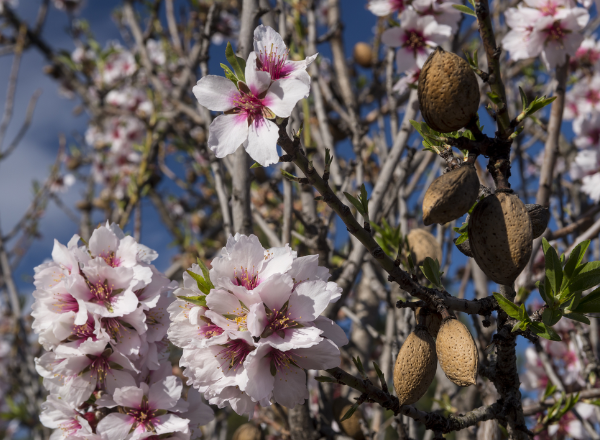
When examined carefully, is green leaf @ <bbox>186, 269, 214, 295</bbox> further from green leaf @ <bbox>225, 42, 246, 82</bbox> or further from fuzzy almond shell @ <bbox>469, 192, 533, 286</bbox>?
fuzzy almond shell @ <bbox>469, 192, 533, 286</bbox>

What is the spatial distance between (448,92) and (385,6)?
1194mm

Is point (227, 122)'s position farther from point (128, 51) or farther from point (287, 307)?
point (128, 51)

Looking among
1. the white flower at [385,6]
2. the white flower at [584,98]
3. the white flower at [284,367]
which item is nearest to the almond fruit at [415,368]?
the white flower at [284,367]

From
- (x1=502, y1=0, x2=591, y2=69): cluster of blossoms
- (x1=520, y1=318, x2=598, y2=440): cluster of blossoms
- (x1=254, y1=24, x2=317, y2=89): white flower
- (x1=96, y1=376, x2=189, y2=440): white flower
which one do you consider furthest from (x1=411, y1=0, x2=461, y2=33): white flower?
(x1=96, y1=376, x2=189, y2=440): white flower

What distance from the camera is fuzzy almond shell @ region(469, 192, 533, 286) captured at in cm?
79

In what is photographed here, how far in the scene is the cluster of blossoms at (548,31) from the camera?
62.9 inches

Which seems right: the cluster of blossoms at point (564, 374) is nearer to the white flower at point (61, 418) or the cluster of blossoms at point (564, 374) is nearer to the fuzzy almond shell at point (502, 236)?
the fuzzy almond shell at point (502, 236)

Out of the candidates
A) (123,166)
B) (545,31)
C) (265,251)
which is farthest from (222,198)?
(123,166)

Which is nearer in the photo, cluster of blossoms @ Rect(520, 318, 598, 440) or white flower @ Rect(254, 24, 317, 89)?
white flower @ Rect(254, 24, 317, 89)

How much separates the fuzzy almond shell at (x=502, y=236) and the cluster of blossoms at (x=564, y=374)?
4.80 ft

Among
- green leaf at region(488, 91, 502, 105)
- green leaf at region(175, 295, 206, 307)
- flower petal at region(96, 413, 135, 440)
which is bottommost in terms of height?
flower petal at region(96, 413, 135, 440)

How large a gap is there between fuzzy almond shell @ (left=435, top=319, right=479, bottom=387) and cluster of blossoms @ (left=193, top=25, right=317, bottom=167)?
1.57 feet

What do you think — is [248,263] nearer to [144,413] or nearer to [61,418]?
[144,413]

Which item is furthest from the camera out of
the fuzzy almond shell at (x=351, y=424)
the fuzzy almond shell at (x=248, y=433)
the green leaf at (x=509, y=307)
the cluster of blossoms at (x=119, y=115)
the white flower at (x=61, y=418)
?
the cluster of blossoms at (x=119, y=115)
